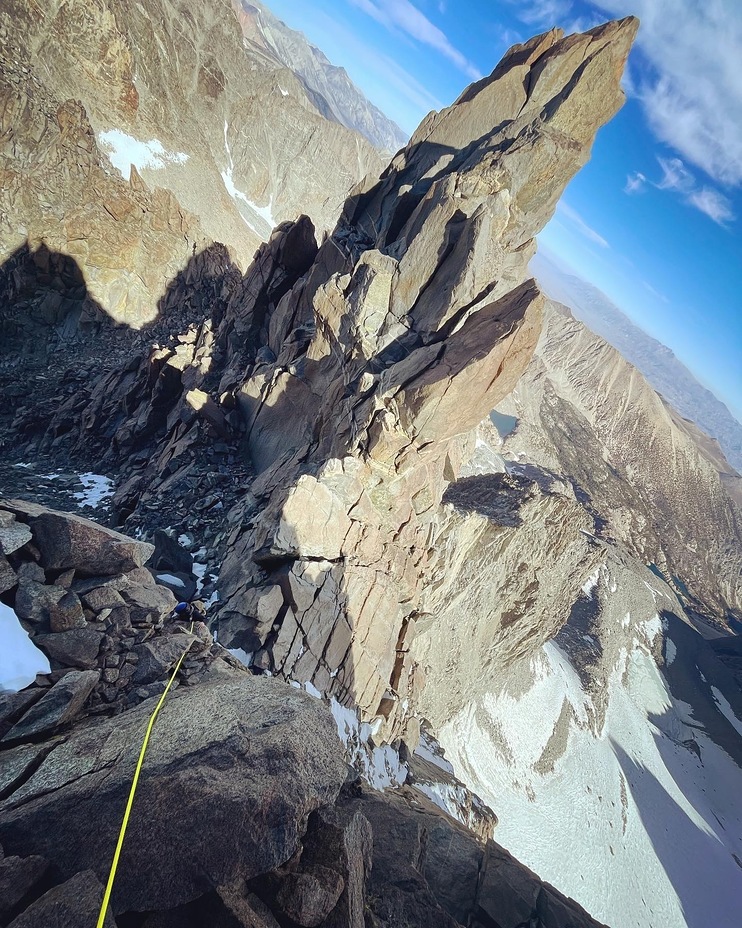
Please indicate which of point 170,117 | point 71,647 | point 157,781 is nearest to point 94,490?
point 71,647

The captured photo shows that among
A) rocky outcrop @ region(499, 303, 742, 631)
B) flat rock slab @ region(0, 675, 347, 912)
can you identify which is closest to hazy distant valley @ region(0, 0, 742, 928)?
flat rock slab @ region(0, 675, 347, 912)

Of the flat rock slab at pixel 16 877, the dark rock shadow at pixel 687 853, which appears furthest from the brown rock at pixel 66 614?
the dark rock shadow at pixel 687 853

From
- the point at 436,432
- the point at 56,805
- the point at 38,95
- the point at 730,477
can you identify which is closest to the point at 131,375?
the point at 436,432

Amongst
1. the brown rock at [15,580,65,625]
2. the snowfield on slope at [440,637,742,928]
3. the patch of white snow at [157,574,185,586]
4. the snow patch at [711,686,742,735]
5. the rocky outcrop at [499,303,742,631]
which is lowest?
the snowfield on slope at [440,637,742,928]

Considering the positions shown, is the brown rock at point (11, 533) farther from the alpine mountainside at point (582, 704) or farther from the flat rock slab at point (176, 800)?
the alpine mountainside at point (582, 704)

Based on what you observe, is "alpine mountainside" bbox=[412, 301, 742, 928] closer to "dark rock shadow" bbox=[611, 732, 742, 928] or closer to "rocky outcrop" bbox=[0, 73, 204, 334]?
"dark rock shadow" bbox=[611, 732, 742, 928]
